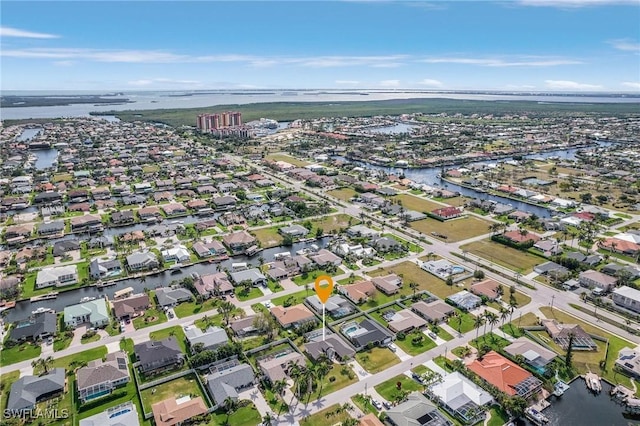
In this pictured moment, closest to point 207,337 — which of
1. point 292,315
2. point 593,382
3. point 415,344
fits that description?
point 292,315

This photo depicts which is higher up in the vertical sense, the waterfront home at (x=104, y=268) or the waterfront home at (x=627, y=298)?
the waterfront home at (x=627, y=298)

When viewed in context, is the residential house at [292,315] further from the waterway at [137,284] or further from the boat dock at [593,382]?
the boat dock at [593,382]

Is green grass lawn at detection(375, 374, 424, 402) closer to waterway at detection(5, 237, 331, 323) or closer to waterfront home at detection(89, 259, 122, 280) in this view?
waterway at detection(5, 237, 331, 323)

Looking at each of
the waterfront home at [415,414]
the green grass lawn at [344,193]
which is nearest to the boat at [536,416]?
the waterfront home at [415,414]

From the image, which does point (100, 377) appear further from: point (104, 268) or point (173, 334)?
point (104, 268)

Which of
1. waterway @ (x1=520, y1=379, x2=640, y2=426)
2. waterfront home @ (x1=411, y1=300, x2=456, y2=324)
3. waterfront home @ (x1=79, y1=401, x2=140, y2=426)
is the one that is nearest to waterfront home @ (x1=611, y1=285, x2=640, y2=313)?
waterway @ (x1=520, y1=379, x2=640, y2=426)

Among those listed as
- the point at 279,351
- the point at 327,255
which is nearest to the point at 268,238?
the point at 327,255
